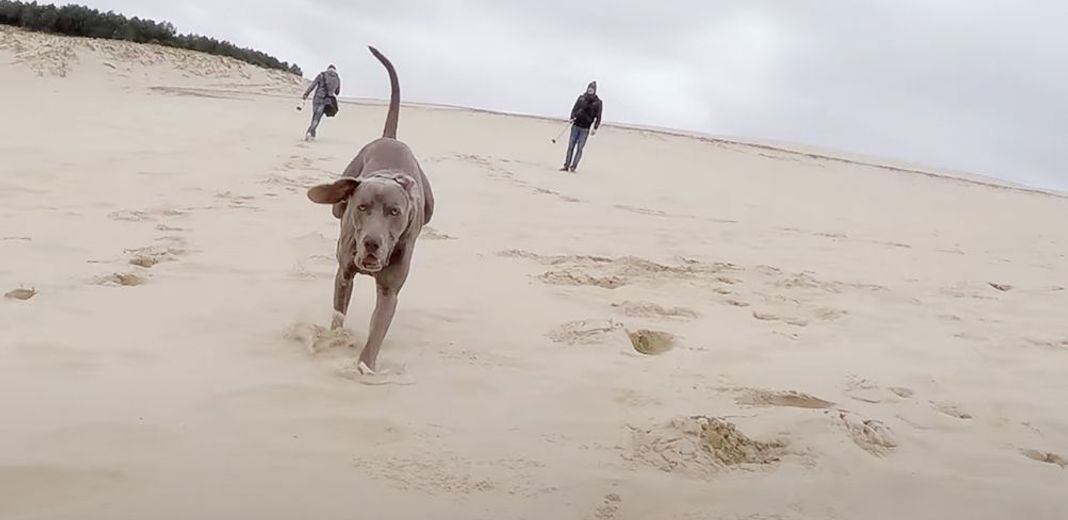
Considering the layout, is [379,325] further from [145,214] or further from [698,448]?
[145,214]

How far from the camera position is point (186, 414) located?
2.74m

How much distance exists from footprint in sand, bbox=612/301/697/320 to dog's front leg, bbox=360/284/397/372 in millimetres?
1495

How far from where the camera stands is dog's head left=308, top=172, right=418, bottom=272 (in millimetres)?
3371


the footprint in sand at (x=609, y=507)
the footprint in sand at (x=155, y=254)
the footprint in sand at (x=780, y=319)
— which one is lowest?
the footprint in sand at (x=155, y=254)

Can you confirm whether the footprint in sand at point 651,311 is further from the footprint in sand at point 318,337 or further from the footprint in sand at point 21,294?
the footprint in sand at point 21,294

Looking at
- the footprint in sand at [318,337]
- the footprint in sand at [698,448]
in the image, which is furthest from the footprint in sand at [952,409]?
the footprint in sand at [318,337]

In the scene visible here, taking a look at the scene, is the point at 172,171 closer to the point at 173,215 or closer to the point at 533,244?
the point at 173,215

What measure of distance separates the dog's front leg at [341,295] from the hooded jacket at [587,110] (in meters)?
10.5

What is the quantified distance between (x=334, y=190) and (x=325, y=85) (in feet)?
37.0

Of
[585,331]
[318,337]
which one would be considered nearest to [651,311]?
[585,331]

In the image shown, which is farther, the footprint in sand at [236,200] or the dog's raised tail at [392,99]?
the footprint in sand at [236,200]

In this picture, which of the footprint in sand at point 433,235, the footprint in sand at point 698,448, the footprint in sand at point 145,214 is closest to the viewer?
the footprint in sand at point 698,448

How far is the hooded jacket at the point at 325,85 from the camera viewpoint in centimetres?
1393

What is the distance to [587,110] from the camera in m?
14.4
